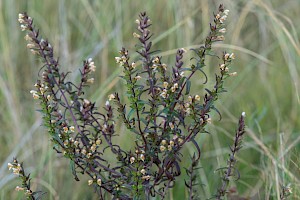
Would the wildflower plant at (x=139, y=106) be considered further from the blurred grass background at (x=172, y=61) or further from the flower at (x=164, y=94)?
the blurred grass background at (x=172, y=61)

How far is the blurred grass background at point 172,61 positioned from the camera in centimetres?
254

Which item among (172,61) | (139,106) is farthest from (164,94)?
(172,61)

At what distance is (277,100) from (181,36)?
66 centimetres

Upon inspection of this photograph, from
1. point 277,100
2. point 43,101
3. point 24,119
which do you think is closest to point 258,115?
point 277,100

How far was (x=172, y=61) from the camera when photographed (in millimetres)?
3387

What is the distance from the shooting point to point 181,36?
337cm

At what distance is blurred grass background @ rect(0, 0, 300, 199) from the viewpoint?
8.34 feet

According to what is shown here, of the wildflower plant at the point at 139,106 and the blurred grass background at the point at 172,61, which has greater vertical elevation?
the blurred grass background at the point at 172,61

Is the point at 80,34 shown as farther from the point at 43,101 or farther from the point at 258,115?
the point at 43,101

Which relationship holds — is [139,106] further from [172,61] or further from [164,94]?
[172,61]

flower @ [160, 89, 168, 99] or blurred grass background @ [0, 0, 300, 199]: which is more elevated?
blurred grass background @ [0, 0, 300, 199]

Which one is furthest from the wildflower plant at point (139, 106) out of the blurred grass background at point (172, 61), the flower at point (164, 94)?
the blurred grass background at point (172, 61)

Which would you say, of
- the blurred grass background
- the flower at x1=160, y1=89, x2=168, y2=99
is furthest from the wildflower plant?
the blurred grass background

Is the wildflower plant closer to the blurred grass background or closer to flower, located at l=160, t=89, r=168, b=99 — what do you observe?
flower, located at l=160, t=89, r=168, b=99
